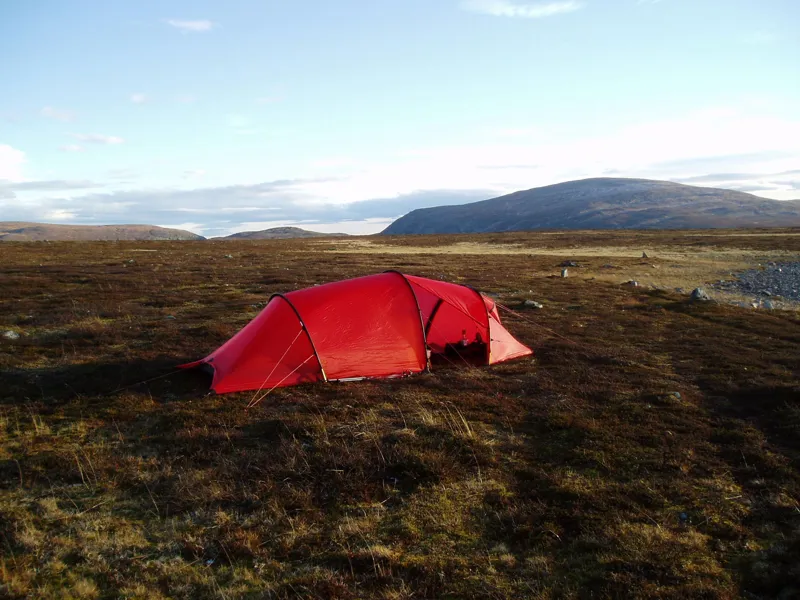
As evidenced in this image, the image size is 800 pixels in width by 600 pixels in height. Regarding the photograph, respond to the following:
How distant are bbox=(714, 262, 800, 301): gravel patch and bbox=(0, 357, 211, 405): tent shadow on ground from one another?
26854 millimetres

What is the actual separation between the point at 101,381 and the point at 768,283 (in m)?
33.0

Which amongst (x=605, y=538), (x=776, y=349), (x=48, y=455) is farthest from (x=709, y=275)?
(x=48, y=455)

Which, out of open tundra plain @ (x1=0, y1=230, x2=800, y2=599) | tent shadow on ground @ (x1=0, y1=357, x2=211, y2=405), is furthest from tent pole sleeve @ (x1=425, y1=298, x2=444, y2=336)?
tent shadow on ground @ (x1=0, y1=357, x2=211, y2=405)

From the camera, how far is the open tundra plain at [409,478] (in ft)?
16.9

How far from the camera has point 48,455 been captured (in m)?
7.54

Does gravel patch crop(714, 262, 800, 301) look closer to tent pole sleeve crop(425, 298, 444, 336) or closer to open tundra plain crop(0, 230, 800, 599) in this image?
open tundra plain crop(0, 230, 800, 599)

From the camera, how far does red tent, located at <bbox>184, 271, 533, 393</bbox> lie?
35.1 ft

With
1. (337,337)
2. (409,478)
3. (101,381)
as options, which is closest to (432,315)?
(337,337)

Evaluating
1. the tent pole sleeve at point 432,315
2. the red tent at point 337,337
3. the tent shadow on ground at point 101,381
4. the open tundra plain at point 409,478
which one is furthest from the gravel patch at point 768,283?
the tent shadow on ground at point 101,381

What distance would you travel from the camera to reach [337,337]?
436 inches

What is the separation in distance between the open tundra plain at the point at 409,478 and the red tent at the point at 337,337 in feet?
1.64

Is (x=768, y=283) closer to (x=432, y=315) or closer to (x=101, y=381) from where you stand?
(x=432, y=315)

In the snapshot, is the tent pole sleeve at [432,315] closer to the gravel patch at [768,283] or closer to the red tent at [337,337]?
the red tent at [337,337]

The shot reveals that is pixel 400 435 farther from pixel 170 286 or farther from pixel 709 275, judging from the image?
pixel 709 275
